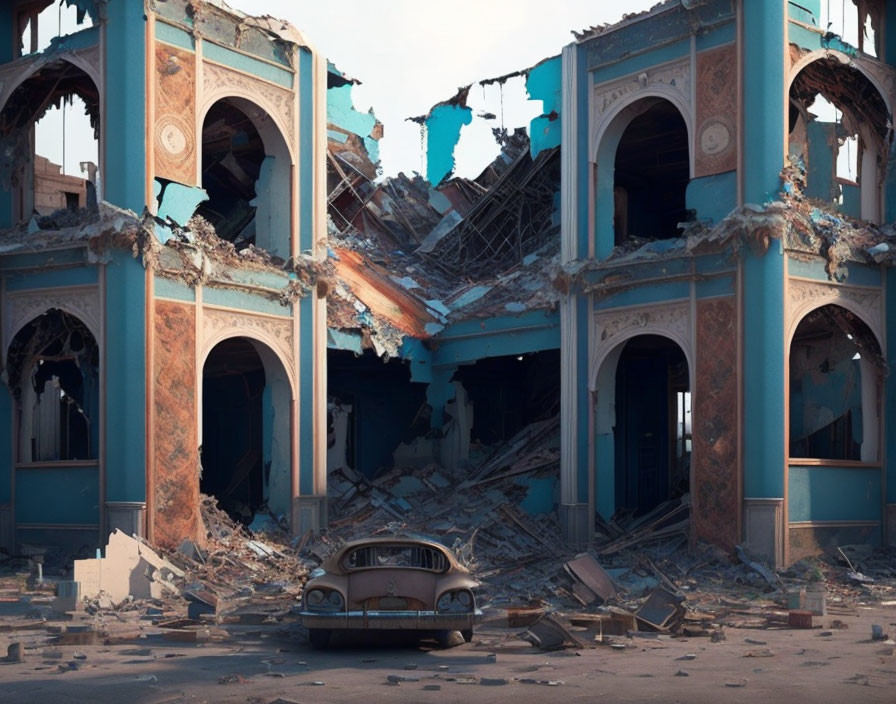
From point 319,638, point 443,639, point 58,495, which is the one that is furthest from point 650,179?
point 319,638

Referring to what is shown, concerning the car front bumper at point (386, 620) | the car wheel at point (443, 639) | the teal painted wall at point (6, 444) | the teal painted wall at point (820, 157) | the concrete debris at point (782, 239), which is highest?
the teal painted wall at point (820, 157)

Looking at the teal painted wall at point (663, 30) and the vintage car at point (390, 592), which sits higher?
the teal painted wall at point (663, 30)

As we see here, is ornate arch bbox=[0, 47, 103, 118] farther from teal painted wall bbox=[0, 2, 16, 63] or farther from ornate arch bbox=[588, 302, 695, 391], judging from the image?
ornate arch bbox=[588, 302, 695, 391]

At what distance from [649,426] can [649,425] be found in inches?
1.0

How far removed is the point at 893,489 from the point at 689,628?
29.6 feet

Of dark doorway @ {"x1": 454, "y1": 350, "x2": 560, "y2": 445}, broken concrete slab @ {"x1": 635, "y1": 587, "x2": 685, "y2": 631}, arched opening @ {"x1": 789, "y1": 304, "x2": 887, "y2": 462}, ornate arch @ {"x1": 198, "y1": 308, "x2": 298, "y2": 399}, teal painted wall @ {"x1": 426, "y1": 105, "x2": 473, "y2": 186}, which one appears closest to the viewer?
broken concrete slab @ {"x1": 635, "y1": 587, "x2": 685, "y2": 631}

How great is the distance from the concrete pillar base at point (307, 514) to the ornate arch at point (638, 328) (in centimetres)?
542

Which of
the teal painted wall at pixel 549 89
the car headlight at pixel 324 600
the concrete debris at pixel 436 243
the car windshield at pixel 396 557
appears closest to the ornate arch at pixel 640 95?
the teal painted wall at pixel 549 89

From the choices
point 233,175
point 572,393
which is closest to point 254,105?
point 233,175

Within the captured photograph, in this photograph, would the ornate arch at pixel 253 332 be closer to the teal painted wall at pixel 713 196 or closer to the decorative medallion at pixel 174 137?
the decorative medallion at pixel 174 137

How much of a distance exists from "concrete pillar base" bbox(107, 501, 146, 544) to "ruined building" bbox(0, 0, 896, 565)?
0.14 feet

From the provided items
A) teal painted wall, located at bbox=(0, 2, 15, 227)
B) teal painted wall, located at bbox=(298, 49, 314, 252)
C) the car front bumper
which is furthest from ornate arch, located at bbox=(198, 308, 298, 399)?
the car front bumper

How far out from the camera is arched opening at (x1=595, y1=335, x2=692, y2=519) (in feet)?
85.0

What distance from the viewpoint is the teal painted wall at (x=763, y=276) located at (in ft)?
66.0
